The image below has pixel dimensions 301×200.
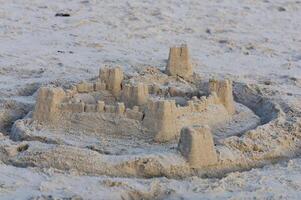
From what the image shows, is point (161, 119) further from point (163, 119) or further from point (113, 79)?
point (113, 79)

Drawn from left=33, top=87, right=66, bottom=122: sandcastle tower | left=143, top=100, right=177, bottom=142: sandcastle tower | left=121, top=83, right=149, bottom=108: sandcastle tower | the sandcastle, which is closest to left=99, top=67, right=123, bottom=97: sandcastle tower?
the sandcastle

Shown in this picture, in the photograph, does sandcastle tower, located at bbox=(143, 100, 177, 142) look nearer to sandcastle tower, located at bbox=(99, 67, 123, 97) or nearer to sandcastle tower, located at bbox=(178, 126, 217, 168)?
sandcastle tower, located at bbox=(178, 126, 217, 168)

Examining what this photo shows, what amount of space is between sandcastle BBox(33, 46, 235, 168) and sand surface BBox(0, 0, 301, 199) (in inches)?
11.1

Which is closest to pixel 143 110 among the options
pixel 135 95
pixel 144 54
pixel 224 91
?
pixel 135 95

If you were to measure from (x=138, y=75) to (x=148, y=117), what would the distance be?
54.3 inches

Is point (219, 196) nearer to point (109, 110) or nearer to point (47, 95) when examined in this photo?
point (109, 110)

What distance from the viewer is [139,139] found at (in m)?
4.73

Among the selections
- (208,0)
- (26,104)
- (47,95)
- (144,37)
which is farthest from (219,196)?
(208,0)

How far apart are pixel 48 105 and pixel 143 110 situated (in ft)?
2.32

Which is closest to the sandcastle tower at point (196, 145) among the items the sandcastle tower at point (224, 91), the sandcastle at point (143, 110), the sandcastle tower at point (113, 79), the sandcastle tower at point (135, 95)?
the sandcastle at point (143, 110)

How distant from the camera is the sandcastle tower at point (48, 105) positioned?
4.92m

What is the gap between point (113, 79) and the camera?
5.42 m

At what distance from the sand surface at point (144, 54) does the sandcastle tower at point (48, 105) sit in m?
0.48

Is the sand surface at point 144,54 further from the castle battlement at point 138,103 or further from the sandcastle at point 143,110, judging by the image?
the castle battlement at point 138,103
